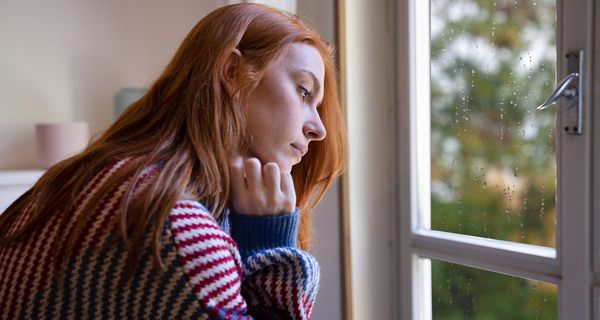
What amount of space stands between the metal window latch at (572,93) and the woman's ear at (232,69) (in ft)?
2.05

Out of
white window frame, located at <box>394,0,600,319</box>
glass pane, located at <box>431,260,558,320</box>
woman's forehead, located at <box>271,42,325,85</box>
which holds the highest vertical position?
woman's forehead, located at <box>271,42,325,85</box>

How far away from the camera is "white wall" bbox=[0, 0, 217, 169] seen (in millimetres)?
2033

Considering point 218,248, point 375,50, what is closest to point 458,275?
point 375,50

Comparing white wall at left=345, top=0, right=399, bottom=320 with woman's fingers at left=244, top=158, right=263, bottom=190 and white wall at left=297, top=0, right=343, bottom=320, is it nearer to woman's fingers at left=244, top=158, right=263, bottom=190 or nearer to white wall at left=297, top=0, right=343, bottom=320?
white wall at left=297, top=0, right=343, bottom=320

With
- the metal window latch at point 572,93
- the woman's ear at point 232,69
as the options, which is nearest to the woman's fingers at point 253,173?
the woman's ear at point 232,69

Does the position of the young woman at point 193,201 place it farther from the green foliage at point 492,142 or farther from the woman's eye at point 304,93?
the green foliage at point 492,142

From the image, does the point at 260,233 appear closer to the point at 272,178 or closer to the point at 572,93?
the point at 272,178

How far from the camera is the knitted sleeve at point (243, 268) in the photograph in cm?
63

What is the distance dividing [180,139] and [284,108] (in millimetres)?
173

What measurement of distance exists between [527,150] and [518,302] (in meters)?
0.35

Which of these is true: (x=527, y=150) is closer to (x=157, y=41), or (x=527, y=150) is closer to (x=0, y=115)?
(x=157, y=41)

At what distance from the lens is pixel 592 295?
110 centimetres

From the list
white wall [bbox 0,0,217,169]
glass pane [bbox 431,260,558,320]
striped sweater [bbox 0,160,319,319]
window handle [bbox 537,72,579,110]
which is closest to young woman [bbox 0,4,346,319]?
striped sweater [bbox 0,160,319,319]

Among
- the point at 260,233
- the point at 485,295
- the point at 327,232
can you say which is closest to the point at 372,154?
the point at 327,232
